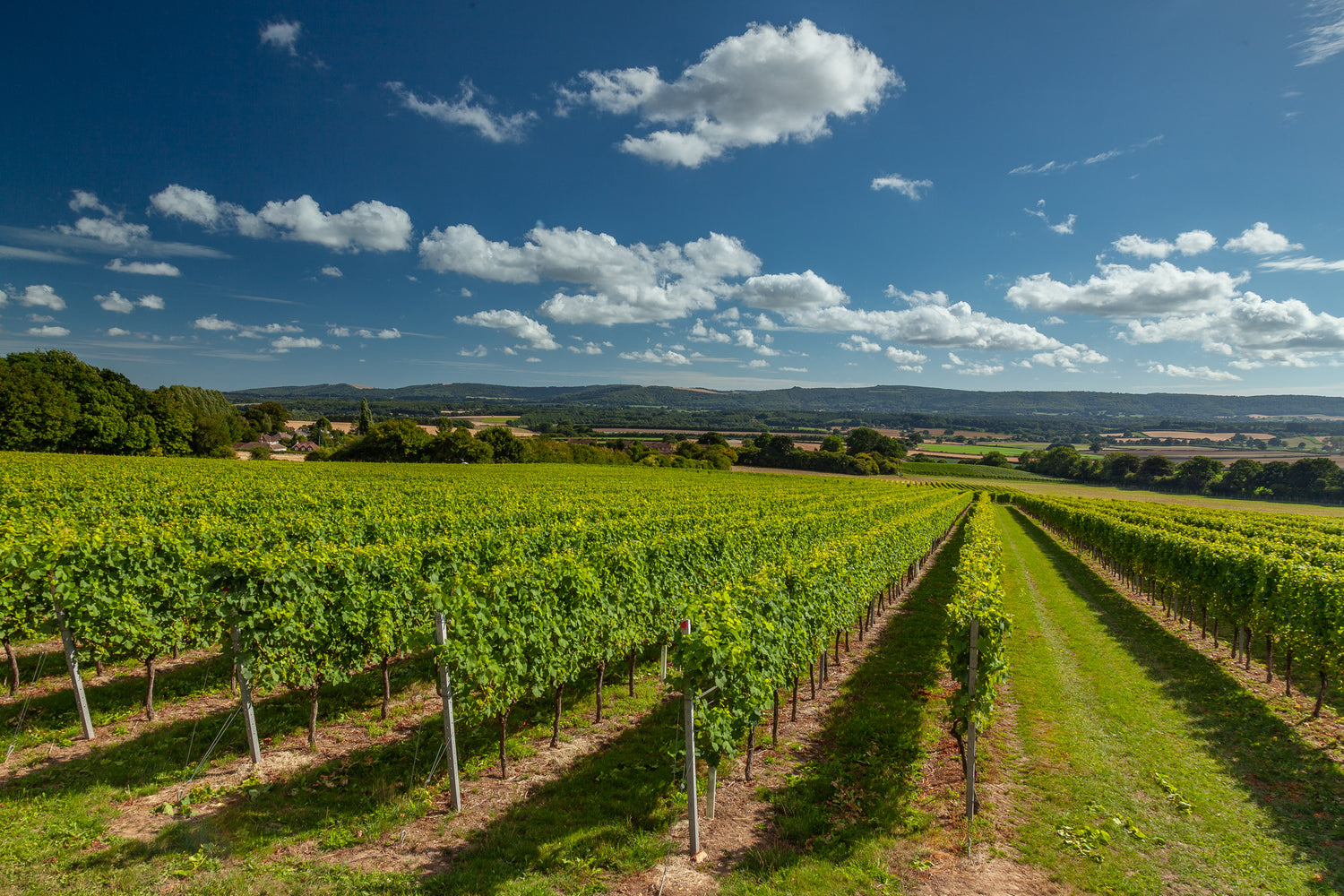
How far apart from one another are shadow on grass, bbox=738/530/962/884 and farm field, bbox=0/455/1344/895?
0.05 metres

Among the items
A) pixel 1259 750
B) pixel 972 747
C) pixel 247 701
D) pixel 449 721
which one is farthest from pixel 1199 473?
pixel 247 701

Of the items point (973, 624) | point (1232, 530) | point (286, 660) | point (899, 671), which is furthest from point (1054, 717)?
point (1232, 530)

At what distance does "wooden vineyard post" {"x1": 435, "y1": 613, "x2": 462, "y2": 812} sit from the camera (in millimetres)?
6715

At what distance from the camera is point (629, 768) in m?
7.93

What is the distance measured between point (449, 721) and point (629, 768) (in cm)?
273

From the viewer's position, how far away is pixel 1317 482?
270 ft

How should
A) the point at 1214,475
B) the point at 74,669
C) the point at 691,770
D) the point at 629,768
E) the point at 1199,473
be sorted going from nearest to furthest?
the point at 691,770 → the point at 74,669 → the point at 629,768 → the point at 1214,475 → the point at 1199,473

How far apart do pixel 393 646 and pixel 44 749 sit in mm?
4271

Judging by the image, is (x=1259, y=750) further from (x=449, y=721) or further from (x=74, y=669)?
(x=74, y=669)

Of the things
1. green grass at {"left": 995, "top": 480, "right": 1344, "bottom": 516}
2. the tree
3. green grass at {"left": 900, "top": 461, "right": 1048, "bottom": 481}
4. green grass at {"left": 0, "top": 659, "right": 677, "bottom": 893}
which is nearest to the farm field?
green grass at {"left": 0, "top": 659, "right": 677, "bottom": 893}

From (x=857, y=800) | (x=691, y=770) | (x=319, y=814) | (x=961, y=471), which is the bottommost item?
(x=961, y=471)

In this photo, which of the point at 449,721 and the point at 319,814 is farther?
the point at 449,721

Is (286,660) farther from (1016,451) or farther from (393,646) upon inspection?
(1016,451)

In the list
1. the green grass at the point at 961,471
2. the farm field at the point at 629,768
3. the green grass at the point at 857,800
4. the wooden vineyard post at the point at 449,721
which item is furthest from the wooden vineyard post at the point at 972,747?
the green grass at the point at 961,471
